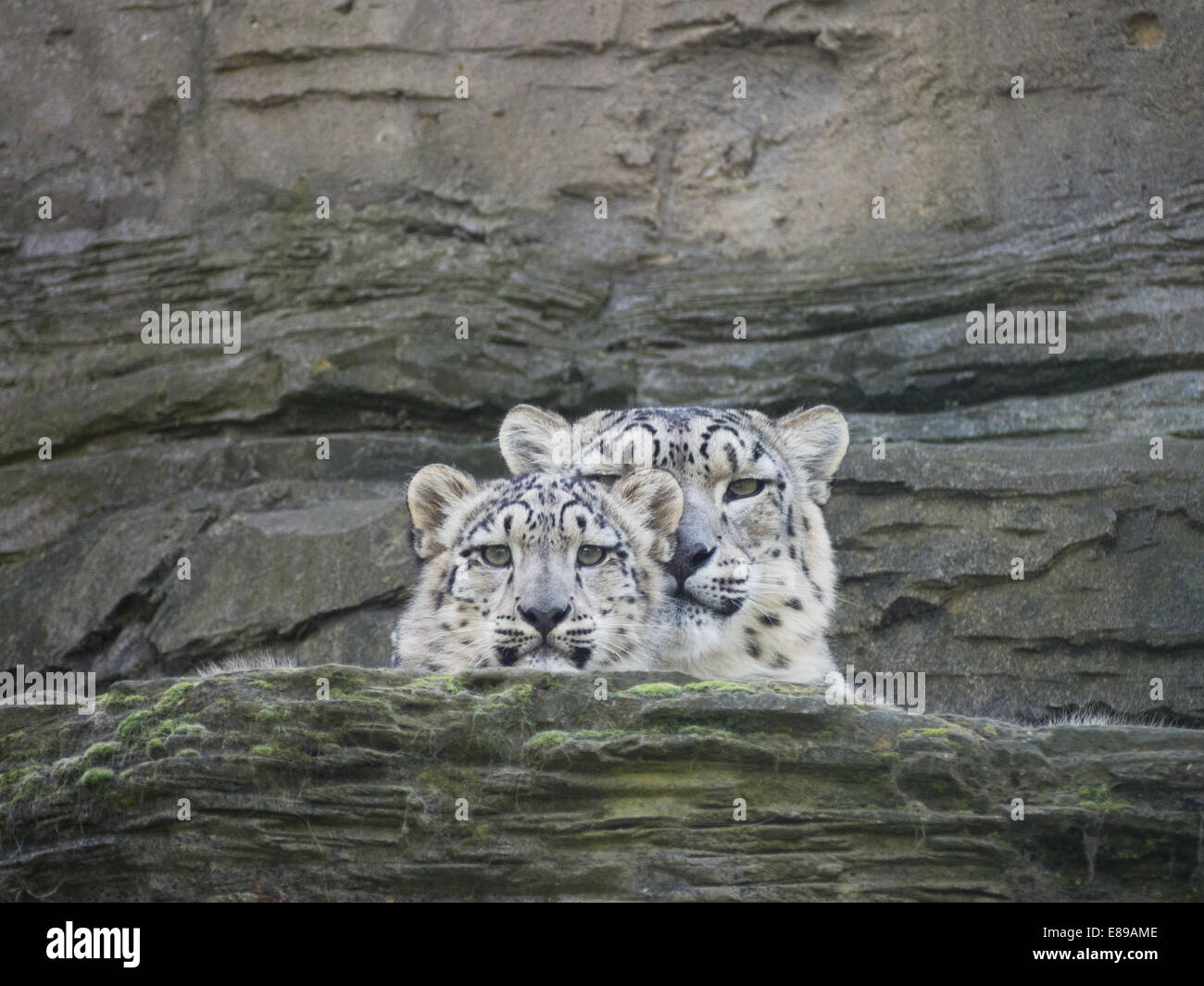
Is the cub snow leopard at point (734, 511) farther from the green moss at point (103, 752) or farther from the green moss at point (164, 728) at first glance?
the green moss at point (103, 752)

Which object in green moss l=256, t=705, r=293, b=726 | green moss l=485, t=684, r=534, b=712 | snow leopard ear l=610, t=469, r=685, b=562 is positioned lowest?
green moss l=256, t=705, r=293, b=726

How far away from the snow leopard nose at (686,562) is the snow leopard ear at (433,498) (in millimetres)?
876

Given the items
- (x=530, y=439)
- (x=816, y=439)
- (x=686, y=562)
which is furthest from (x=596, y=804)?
(x=816, y=439)

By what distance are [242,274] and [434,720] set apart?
4.91 m

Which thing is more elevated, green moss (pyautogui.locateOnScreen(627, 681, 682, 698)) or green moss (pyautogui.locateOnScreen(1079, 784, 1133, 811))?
green moss (pyautogui.locateOnScreen(627, 681, 682, 698))

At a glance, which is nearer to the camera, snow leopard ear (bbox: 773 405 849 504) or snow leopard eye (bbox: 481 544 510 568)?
snow leopard eye (bbox: 481 544 510 568)

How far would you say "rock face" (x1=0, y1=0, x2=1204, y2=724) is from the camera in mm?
7508

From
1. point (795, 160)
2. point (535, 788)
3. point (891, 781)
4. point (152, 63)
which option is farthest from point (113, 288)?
point (891, 781)

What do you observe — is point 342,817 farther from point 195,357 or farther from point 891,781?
point 195,357

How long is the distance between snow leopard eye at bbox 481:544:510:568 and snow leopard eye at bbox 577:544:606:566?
0.27 metres

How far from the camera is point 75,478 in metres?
8.48

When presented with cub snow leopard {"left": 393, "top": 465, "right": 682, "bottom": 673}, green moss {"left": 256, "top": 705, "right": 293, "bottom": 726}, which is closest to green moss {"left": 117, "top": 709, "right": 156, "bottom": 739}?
green moss {"left": 256, "top": 705, "right": 293, "bottom": 726}

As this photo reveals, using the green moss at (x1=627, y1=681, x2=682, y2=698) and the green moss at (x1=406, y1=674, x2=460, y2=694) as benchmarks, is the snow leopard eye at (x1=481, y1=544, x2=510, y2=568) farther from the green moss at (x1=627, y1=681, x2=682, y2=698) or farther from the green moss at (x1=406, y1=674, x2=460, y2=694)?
the green moss at (x1=627, y1=681, x2=682, y2=698)

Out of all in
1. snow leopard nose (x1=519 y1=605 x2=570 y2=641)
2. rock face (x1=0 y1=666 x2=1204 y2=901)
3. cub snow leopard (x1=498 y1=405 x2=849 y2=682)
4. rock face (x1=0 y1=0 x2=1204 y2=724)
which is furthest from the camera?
rock face (x1=0 y1=0 x2=1204 y2=724)
